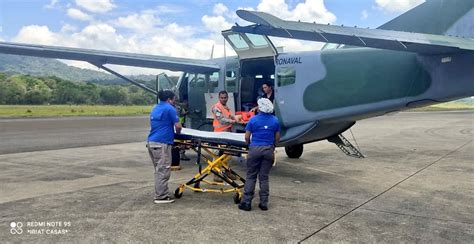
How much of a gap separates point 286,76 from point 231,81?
2051mm

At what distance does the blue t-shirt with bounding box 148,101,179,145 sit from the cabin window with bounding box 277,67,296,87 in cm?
315

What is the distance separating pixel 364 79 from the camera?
25.5ft

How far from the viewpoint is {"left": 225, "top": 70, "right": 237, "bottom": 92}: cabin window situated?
10461 millimetres

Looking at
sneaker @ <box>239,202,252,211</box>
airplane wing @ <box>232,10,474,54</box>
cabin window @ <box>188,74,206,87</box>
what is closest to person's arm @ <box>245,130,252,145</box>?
sneaker @ <box>239,202,252,211</box>

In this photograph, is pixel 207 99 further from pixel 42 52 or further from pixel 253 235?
pixel 253 235

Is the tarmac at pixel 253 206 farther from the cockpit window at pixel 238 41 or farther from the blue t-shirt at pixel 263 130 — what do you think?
the cockpit window at pixel 238 41

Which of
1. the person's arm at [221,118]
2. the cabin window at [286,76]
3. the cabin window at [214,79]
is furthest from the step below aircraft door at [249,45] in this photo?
the person's arm at [221,118]

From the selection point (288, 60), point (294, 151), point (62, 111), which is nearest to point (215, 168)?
point (288, 60)

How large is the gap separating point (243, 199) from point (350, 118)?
10.8 feet

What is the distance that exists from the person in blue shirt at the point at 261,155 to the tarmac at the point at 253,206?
0.78 feet

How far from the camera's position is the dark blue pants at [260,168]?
6188 millimetres

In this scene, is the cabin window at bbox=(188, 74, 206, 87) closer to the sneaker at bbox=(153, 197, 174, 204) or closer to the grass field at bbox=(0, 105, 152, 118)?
the sneaker at bbox=(153, 197, 174, 204)

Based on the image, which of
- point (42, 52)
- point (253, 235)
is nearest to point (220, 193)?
point (253, 235)

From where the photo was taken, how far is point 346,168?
10.4m
